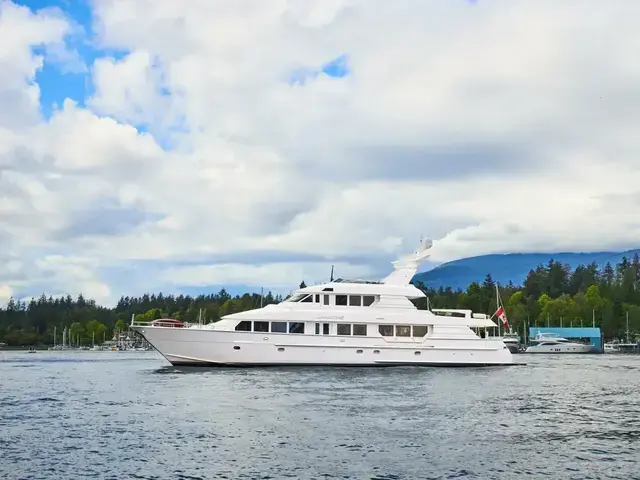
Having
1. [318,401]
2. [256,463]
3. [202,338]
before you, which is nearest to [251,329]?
[202,338]

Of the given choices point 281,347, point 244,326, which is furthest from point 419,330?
point 244,326

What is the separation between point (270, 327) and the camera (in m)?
57.8

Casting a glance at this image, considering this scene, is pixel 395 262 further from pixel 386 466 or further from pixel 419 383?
pixel 386 466

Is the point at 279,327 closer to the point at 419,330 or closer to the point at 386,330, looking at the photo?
the point at 386,330

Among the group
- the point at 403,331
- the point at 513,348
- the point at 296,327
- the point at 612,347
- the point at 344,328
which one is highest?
the point at 296,327

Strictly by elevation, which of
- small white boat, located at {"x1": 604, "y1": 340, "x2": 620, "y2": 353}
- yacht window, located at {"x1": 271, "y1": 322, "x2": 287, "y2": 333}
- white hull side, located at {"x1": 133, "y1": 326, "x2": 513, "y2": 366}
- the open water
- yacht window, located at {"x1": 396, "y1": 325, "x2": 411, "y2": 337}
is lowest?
small white boat, located at {"x1": 604, "y1": 340, "x2": 620, "y2": 353}

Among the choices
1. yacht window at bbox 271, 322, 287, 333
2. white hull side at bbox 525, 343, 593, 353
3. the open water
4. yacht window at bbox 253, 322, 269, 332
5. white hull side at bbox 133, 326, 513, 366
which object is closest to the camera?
the open water

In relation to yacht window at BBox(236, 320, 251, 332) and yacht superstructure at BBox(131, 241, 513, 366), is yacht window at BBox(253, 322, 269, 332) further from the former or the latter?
yacht window at BBox(236, 320, 251, 332)

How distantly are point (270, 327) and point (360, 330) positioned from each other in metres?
7.23

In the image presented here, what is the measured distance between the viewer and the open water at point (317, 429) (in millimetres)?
21875

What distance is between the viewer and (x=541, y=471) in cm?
2162

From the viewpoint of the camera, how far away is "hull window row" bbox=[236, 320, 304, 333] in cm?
5741

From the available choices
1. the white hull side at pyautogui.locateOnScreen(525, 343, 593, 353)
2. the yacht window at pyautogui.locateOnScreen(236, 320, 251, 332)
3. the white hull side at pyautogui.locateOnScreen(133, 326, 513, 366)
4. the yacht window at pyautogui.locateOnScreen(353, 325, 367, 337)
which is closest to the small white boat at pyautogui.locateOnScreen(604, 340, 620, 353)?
the white hull side at pyautogui.locateOnScreen(525, 343, 593, 353)

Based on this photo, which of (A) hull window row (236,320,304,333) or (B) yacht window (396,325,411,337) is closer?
(A) hull window row (236,320,304,333)
